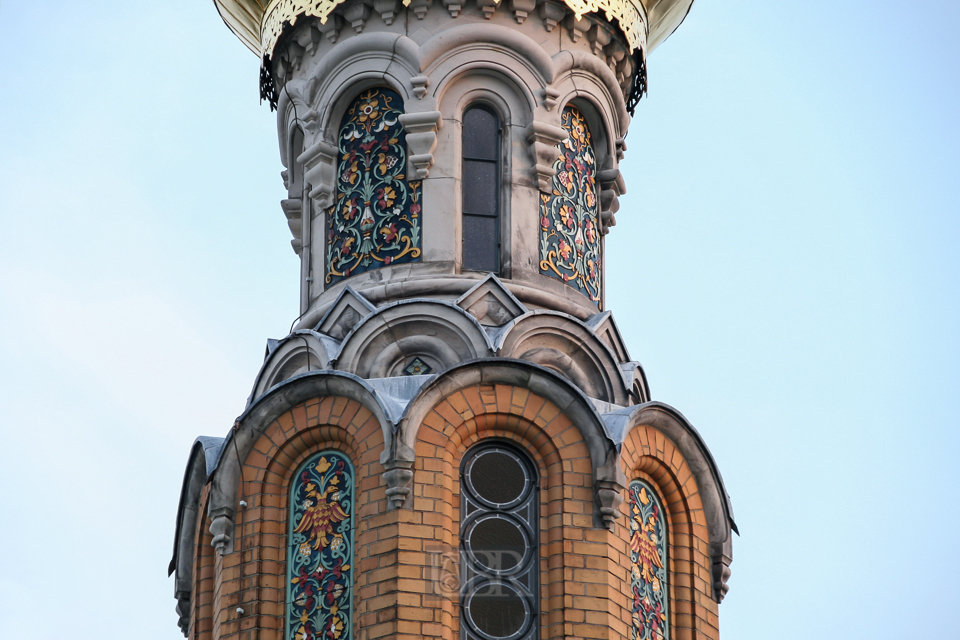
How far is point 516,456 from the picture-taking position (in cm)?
2817

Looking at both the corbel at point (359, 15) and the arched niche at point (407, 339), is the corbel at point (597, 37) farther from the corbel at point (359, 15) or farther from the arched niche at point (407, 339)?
the arched niche at point (407, 339)

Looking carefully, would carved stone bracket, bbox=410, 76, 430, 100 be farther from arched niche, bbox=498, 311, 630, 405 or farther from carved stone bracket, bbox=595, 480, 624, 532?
carved stone bracket, bbox=595, 480, 624, 532

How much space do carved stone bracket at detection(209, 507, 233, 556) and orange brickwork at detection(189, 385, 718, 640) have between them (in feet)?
0.26

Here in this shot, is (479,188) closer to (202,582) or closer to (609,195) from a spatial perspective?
(609,195)

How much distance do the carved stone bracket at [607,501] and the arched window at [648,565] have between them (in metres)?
0.48

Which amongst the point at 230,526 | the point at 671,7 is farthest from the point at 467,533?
the point at 671,7

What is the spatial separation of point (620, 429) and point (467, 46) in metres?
4.89

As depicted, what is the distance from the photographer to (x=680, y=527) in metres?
29.0

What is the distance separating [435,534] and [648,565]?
2.37 metres

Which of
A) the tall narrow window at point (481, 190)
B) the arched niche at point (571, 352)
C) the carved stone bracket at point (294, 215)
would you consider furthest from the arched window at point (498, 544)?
the carved stone bracket at point (294, 215)

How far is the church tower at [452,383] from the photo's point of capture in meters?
27.6

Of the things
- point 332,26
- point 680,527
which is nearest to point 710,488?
point 680,527

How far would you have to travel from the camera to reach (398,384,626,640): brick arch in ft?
89.6

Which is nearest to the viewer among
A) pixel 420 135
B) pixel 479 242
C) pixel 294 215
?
pixel 479 242
